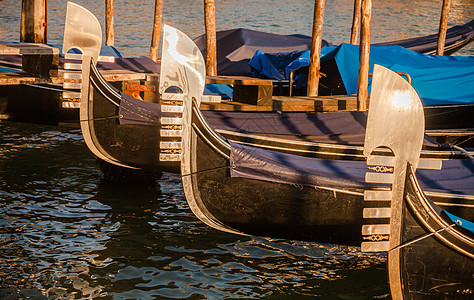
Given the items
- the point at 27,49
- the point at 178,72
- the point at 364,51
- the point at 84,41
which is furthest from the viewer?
the point at 364,51

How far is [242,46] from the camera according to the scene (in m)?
13.2

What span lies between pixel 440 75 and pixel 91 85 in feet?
16.7

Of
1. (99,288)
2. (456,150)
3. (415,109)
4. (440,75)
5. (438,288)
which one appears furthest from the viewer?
(440,75)

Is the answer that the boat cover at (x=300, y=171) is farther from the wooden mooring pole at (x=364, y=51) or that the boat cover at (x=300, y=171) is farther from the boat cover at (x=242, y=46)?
the boat cover at (x=242, y=46)

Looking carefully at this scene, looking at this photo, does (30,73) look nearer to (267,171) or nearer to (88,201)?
(88,201)

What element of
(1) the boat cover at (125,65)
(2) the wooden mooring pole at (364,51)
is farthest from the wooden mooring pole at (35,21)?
(2) the wooden mooring pole at (364,51)

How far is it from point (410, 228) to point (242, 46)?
934cm

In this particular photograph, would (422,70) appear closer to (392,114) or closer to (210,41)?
(210,41)

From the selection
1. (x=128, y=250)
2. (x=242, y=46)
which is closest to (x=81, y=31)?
(x=128, y=250)

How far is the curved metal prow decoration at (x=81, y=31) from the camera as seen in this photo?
7477 millimetres

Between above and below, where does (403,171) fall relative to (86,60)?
below

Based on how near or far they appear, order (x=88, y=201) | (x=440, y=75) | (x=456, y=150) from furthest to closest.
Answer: (x=440, y=75) → (x=88, y=201) → (x=456, y=150)

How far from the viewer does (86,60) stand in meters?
7.32

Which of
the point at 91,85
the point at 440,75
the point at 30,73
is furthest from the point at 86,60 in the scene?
the point at 440,75
